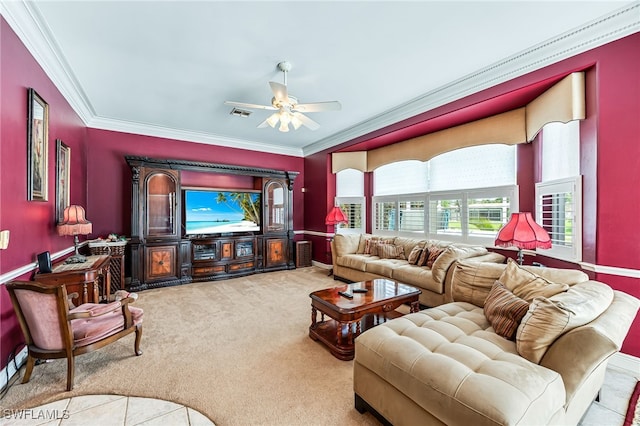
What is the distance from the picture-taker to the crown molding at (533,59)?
232 cm

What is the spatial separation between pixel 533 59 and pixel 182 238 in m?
5.77

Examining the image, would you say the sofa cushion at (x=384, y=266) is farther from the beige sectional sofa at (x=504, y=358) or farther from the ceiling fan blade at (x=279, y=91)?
the ceiling fan blade at (x=279, y=91)

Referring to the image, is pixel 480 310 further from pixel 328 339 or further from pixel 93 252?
pixel 93 252

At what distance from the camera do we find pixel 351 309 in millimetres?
2508

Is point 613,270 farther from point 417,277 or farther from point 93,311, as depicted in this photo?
point 93,311

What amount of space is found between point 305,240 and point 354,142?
112 inches

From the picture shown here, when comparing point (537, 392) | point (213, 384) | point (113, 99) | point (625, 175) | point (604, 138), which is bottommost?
point (213, 384)

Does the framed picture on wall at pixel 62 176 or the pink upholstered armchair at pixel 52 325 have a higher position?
the framed picture on wall at pixel 62 176

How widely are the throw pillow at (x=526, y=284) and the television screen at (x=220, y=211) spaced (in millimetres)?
4867

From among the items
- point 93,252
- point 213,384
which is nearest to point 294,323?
point 213,384

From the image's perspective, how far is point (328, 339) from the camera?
2.74 meters

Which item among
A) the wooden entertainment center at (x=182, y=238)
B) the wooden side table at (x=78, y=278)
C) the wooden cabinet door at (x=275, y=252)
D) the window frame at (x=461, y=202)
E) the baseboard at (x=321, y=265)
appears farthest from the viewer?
the baseboard at (x=321, y=265)

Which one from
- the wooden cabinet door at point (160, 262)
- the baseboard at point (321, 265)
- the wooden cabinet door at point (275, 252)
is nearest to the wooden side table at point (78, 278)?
the wooden cabinet door at point (160, 262)

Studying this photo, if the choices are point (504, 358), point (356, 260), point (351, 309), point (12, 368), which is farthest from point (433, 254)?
point (12, 368)
